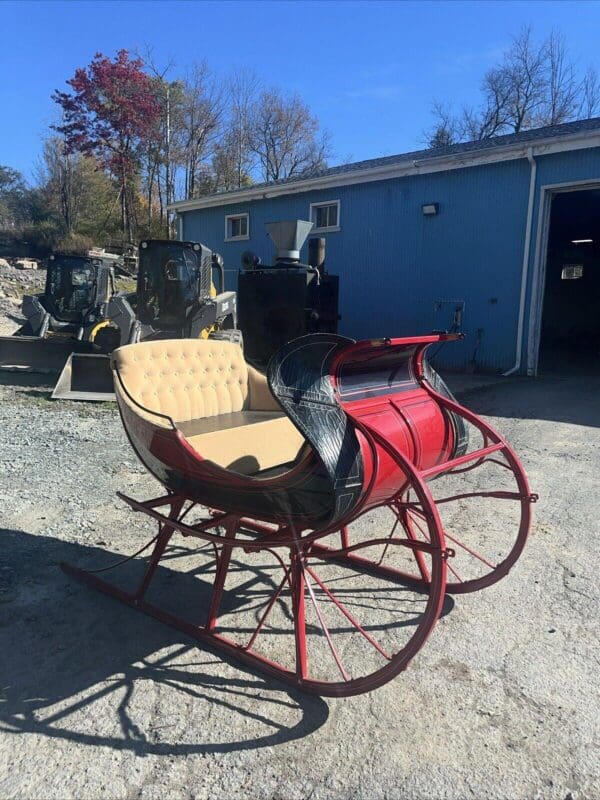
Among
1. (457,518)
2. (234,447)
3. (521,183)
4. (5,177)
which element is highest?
(5,177)

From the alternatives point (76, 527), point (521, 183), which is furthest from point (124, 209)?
point (76, 527)

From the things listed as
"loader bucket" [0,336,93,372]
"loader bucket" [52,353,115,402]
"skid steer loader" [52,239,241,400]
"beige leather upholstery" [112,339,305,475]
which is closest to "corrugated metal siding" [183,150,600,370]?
"skid steer loader" [52,239,241,400]

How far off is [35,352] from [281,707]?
8294mm

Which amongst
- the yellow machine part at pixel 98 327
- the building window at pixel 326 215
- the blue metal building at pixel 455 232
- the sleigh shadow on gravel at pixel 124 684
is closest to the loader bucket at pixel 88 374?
the yellow machine part at pixel 98 327

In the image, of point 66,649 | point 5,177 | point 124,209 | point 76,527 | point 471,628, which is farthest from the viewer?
point 5,177

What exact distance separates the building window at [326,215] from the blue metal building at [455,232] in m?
0.02

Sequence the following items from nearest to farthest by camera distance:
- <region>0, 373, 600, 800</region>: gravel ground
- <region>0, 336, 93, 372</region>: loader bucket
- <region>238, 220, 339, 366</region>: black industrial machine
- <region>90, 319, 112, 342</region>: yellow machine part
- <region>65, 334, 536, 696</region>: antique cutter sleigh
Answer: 1. <region>0, 373, 600, 800</region>: gravel ground
2. <region>65, 334, 536, 696</region>: antique cutter sleigh
3. <region>0, 336, 93, 372</region>: loader bucket
4. <region>90, 319, 112, 342</region>: yellow machine part
5. <region>238, 220, 339, 366</region>: black industrial machine

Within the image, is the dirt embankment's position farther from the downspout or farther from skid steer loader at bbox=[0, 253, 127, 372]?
the downspout

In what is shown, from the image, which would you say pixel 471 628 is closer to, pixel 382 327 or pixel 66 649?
pixel 66 649

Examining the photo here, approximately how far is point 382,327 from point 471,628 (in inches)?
404

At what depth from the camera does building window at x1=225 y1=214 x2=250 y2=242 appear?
50.0 feet

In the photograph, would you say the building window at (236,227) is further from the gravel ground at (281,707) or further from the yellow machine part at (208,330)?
the gravel ground at (281,707)

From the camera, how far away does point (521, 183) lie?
10.3 meters

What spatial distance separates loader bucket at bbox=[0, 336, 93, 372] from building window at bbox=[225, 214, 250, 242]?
7035 millimetres
